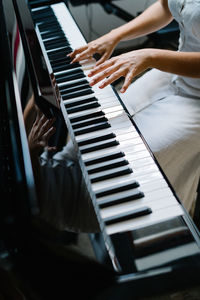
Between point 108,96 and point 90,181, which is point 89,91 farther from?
point 90,181

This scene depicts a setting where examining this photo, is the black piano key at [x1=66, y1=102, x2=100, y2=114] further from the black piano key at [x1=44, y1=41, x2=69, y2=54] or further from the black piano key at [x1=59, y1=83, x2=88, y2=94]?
the black piano key at [x1=44, y1=41, x2=69, y2=54]

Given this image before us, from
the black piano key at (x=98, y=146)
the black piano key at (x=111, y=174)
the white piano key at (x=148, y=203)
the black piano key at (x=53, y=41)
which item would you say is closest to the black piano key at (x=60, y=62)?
the black piano key at (x=53, y=41)

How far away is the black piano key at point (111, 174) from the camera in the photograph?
82 cm

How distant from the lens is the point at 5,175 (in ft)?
2.64

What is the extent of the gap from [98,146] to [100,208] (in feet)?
0.67

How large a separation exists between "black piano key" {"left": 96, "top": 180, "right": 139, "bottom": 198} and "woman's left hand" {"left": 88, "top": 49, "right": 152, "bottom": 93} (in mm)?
335

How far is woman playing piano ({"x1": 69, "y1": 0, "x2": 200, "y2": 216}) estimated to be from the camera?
1.06m

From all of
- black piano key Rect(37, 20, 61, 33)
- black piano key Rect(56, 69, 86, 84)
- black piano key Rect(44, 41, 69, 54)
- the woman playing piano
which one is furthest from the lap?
black piano key Rect(37, 20, 61, 33)

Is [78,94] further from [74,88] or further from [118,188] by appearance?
[118,188]

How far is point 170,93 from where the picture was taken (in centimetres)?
129

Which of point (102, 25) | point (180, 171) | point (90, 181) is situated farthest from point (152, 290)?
point (102, 25)

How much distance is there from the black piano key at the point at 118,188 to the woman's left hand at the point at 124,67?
13.2 inches

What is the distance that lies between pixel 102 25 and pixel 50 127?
5.07 ft

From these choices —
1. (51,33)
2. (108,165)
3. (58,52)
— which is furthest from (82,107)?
(51,33)
